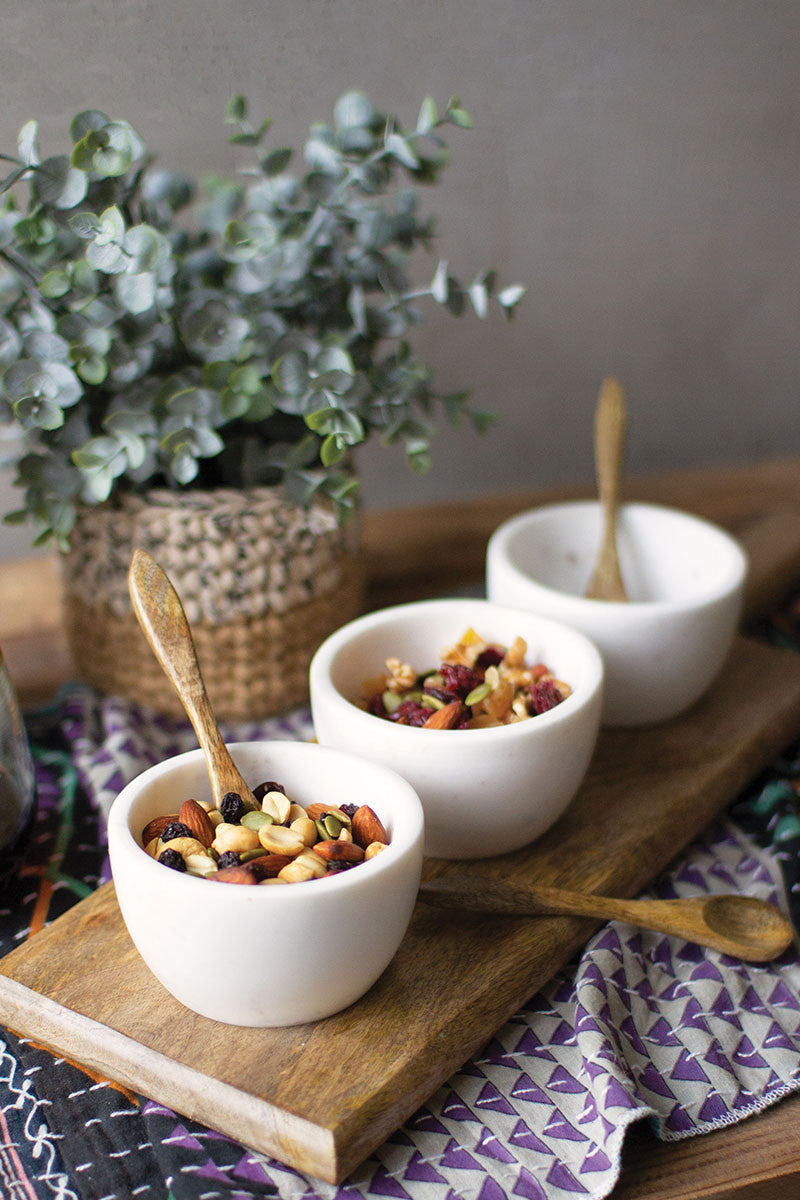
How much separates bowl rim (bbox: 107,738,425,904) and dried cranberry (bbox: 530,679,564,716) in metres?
0.12

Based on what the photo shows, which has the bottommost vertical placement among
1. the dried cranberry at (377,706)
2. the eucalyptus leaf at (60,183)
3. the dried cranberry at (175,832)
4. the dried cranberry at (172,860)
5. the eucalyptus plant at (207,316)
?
the dried cranberry at (377,706)

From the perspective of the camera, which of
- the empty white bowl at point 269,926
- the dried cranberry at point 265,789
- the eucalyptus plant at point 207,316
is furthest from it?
the eucalyptus plant at point 207,316

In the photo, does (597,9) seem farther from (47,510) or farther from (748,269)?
(47,510)

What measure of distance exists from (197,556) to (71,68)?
1.21 ft

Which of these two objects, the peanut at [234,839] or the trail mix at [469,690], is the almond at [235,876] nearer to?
the peanut at [234,839]

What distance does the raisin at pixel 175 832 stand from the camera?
51 centimetres

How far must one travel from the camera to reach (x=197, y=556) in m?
0.75

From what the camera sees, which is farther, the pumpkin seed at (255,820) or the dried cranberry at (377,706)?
→ the dried cranberry at (377,706)

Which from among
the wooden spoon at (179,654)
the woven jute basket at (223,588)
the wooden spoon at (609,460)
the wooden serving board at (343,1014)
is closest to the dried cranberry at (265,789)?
the wooden spoon at (179,654)

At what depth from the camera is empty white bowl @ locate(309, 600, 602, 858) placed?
573mm

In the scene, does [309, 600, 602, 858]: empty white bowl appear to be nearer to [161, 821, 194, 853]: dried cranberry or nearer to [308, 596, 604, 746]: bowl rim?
[308, 596, 604, 746]: bowl rim

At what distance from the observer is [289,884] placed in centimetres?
46

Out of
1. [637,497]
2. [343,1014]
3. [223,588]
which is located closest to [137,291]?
[223,588]

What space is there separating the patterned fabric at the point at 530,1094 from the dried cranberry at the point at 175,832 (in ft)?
0.42
